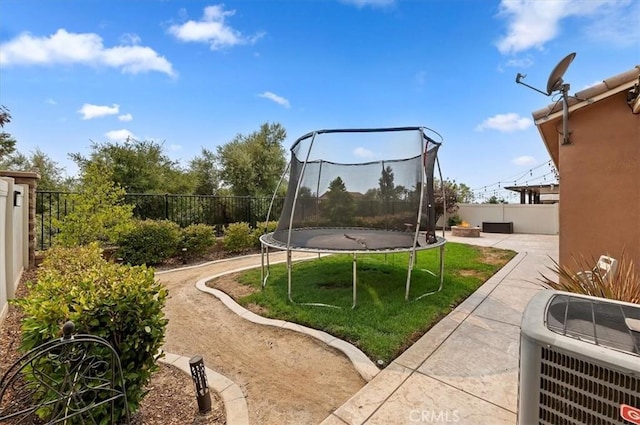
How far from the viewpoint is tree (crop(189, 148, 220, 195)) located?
14406 mm

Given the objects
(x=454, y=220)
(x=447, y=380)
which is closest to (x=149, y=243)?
(x=447, y=380)

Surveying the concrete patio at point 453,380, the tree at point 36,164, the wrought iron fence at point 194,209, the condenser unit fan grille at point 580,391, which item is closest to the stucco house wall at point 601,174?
the concrete patio at point 453,380

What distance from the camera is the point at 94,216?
20.0 ft

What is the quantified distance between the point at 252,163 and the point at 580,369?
14715mm

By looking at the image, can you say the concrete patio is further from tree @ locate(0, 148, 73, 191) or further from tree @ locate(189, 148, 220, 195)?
tree @ locate(0, 148, 73, 191)

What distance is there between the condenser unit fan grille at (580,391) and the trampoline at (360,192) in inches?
131

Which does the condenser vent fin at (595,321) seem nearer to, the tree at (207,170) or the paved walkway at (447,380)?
the paved walkway at (447,380)

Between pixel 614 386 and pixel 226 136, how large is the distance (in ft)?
53.5

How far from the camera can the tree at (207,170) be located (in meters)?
14.4

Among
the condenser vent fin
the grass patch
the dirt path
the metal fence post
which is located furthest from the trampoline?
the condenser vent fin

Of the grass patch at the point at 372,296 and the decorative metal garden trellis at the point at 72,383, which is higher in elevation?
the decorative metal garden trellis at the point at 72,383

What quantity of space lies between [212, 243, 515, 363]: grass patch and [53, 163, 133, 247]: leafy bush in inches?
116

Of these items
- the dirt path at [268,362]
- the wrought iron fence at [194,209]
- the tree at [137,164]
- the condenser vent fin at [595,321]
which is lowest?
the dirt path at [268,362]

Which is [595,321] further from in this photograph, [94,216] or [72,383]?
[94,216]
